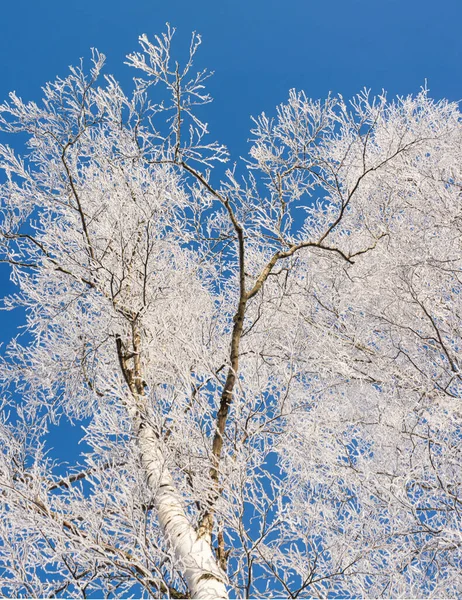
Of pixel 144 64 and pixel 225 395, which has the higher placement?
pixel 144 64

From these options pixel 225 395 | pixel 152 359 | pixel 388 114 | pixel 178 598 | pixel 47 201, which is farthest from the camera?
pixel 388 114

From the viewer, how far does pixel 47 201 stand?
5.27 meters

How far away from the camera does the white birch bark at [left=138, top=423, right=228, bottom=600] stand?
2.79 meters

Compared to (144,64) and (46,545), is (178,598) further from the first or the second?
(144,64)

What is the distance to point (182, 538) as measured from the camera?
10.1 feet

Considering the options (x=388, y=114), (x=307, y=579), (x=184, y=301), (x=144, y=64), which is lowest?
(x=307, y=579)

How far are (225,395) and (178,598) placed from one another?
130 centimetres

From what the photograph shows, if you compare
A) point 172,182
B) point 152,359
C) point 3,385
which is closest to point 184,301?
point 152,359

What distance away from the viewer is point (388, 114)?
7.88 meters

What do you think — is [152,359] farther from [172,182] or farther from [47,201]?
[47,201]

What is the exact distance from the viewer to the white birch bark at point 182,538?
9.14 feet

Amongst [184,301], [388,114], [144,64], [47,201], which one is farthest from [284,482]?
[388,114]

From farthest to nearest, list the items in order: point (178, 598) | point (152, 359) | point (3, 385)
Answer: point (3, 385)
point (152, 359)
point (178, 598)

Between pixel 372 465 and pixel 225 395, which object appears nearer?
Answer: pixel 225 395
